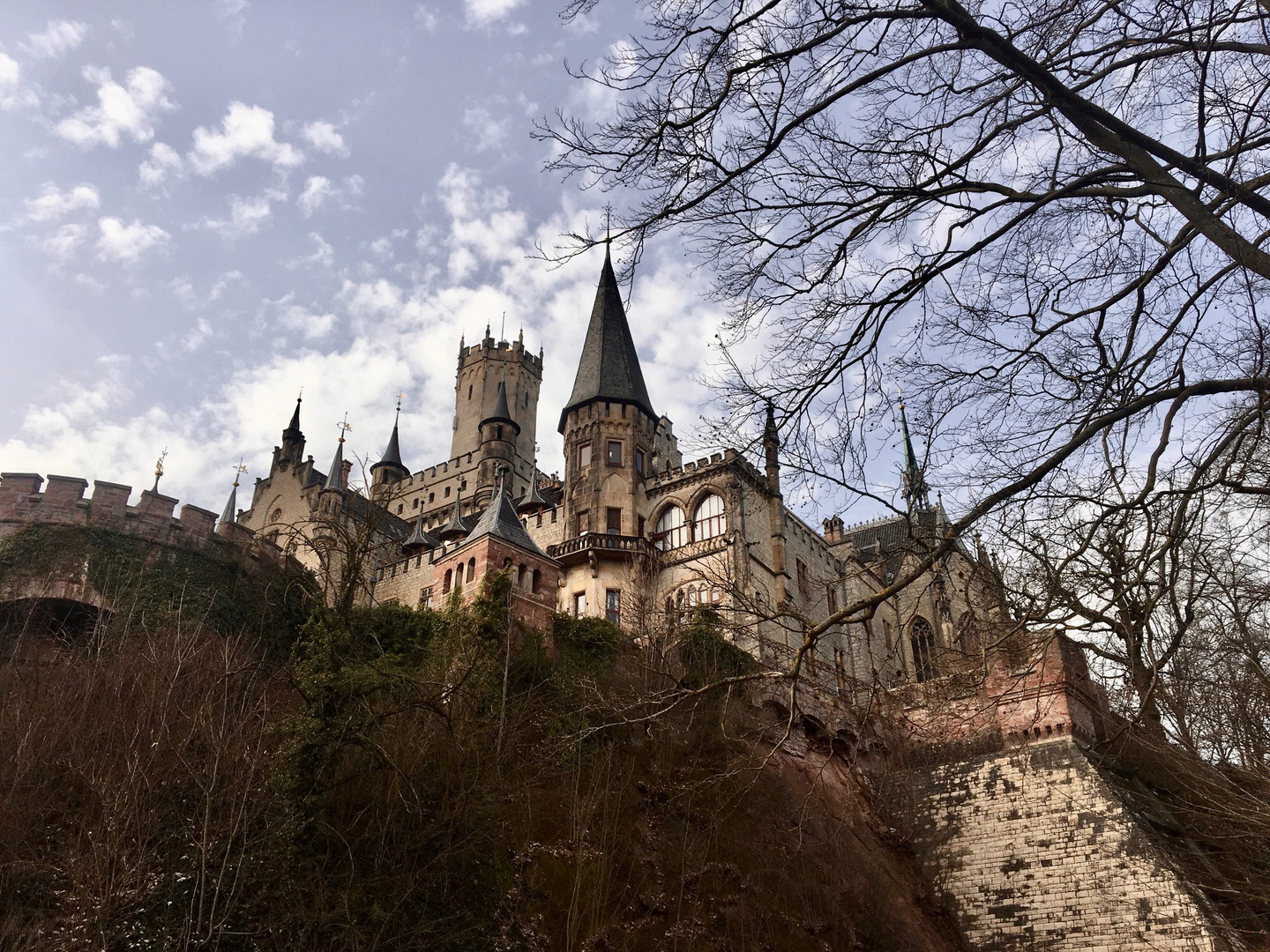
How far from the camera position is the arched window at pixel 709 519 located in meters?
36.0

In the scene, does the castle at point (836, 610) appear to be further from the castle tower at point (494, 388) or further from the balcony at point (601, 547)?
the castle tower at point (494, 388)

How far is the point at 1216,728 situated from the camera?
12.7 meters

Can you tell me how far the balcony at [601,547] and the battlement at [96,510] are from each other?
41.7 feet

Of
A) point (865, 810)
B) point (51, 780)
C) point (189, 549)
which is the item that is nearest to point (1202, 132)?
point (51, 780)

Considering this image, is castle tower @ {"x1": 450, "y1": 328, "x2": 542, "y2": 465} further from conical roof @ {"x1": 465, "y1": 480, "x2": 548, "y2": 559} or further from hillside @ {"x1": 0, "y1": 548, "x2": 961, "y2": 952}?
hillside @ {"x1": 0, "y1": 548, "x2": 961, "y2": 952}

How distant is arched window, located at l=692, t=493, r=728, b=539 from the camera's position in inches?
1417

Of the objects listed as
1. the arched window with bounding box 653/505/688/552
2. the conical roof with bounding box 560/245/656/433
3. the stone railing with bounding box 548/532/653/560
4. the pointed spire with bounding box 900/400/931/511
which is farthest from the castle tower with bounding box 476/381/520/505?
the pointed spire with bounding box 900/400/931/511

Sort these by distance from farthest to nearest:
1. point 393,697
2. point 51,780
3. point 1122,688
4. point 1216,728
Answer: point 393,697 < point 51,780 < point 1216,728 < point 1122,688

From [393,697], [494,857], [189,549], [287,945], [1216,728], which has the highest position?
[189,549]

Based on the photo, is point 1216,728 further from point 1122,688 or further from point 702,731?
point 702,731

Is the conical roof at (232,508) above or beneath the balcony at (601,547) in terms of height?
above

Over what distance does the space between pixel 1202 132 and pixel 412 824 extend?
12.9 metres

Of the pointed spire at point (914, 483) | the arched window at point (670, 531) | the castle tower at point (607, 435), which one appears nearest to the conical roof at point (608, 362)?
the castle tower at point (607, 435)

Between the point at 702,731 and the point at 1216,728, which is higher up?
the point at 702,731
